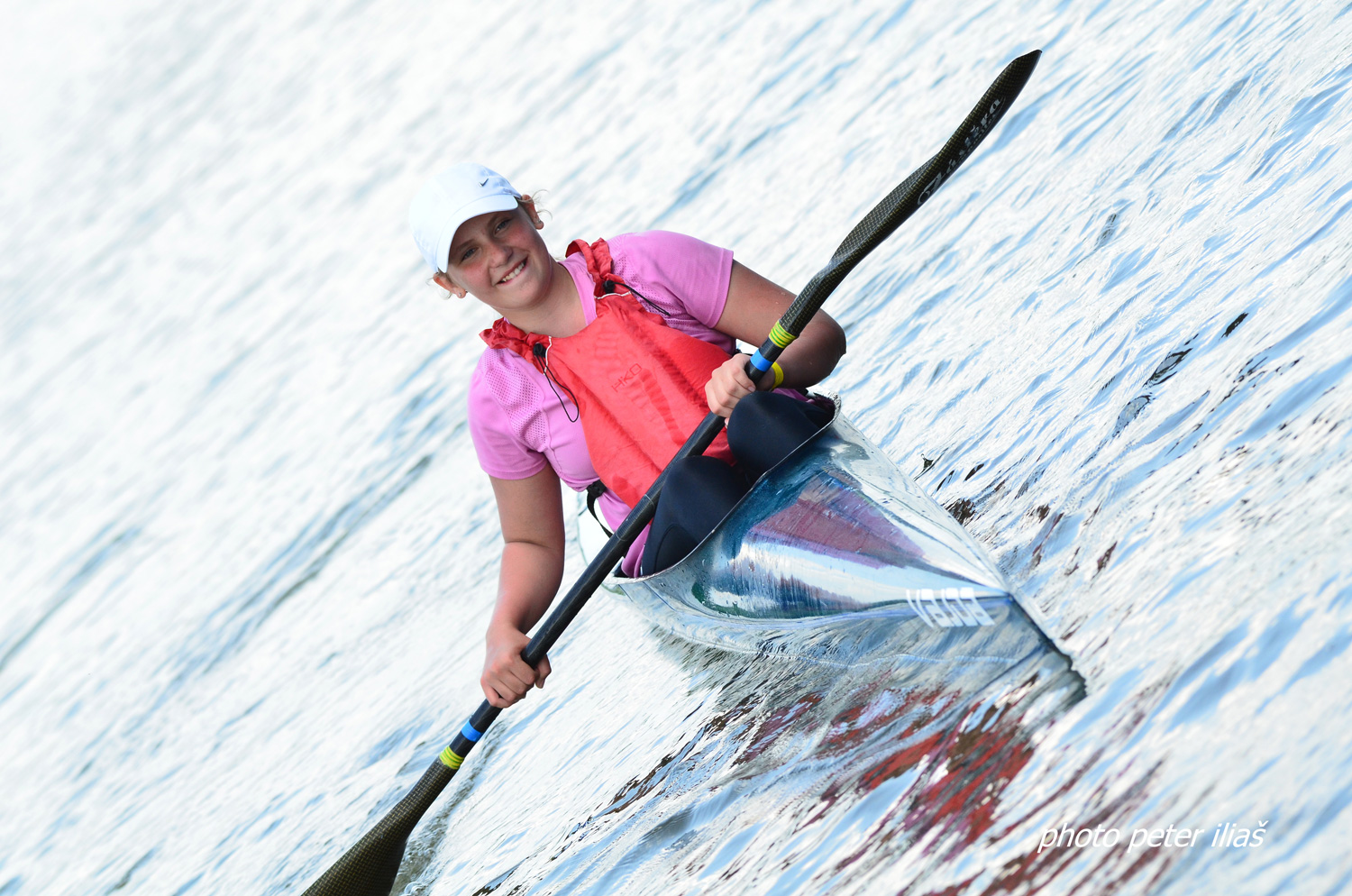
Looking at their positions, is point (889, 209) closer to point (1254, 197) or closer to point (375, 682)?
point (1254, 197)

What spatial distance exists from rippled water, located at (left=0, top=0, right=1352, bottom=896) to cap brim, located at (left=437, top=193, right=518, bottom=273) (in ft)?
4.17

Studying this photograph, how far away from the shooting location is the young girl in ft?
10.2

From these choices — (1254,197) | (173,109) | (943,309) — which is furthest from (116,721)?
(173,109)

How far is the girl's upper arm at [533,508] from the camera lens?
11.3ft

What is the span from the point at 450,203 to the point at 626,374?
0.58 metres

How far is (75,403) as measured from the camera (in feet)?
42.1

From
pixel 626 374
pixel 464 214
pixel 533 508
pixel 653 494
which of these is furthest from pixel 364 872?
pixel 464 214

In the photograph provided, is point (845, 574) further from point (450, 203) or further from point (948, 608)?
point (450, 203)

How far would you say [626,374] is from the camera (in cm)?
316

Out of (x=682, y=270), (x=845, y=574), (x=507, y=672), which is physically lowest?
(x=845, y=574)

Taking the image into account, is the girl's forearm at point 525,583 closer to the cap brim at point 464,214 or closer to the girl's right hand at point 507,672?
the girl's right hand at point 507,672

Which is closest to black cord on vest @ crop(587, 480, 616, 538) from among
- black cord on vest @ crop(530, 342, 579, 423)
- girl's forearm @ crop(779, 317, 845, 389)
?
black cord on vest @ crop(530, 342, 579, 423)

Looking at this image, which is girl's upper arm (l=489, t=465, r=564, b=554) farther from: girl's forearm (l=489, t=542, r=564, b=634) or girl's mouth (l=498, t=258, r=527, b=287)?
girl's mouth (l=498, t=258, r=527, b=287)

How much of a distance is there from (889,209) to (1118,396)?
0.75 metres
